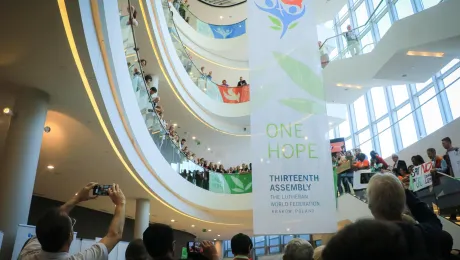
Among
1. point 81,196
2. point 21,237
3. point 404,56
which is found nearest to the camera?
point 81,196

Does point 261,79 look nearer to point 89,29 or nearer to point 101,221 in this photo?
point 89,29

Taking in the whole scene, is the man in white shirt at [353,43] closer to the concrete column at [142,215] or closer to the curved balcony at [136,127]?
the curved balcony at [136,127]

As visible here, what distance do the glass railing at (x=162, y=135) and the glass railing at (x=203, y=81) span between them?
7.30 feet

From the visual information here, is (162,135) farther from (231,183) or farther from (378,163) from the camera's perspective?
(378,163)

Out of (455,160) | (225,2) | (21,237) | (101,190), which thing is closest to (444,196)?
(455,160)

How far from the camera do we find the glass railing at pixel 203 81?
48.1 ft

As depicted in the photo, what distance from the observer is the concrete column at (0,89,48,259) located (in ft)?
17.3

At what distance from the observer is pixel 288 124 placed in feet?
12.9

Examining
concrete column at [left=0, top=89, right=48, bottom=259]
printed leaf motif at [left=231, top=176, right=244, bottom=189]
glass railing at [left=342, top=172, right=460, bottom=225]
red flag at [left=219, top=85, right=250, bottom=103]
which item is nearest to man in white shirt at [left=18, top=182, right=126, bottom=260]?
concrete column at [left=0, top=89, right=48, bottom=259]

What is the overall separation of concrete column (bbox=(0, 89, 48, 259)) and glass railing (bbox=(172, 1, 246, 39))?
46.2 feet

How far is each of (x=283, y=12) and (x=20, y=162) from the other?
173 inches

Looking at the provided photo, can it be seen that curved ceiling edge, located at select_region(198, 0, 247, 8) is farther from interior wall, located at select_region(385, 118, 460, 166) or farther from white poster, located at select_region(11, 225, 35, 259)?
white poster, located at select_region(11, 225, 35, 259)

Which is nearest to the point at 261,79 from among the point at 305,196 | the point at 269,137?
the point at 269,137

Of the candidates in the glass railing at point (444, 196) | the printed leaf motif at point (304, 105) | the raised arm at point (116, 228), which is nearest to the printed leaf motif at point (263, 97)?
the printed leaf motif at point (304, 105)
